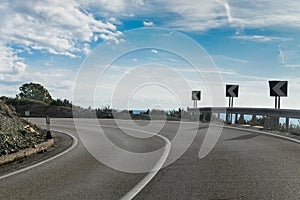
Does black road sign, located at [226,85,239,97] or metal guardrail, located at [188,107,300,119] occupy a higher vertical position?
black road sign, located at [226,85,239,97]

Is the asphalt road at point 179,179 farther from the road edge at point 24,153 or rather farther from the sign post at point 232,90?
the sign post at point 232,90

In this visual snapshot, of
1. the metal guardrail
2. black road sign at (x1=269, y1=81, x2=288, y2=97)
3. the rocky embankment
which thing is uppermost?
black road sign at (x1=269, y1=81, x2=288, y2=97)

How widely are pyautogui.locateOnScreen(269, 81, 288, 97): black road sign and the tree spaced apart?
34.1 m

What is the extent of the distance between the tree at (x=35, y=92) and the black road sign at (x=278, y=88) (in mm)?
34143

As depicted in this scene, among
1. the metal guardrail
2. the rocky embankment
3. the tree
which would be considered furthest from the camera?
the tree

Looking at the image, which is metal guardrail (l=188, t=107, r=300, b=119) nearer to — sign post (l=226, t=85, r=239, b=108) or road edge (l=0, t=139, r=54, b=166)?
sign post (l=226, t=85, r=239, b=108)

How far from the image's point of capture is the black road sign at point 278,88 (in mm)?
21634

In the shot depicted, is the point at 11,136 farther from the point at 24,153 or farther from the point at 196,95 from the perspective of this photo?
the point at 196,95

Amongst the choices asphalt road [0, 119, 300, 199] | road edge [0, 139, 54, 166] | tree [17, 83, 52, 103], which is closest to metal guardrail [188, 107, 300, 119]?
asphalt road [0, 119, 300, 199]

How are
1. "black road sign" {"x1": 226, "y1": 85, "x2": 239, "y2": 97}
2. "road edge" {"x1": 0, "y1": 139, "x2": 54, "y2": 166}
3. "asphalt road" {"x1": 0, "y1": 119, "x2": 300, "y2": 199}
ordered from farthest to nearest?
1. "black road sign" {"x1": 226, "y1": 85, "x2": 239, "y2": 97}
2. "road edge" {"x1": 0, "y1": 139, "x2": 54, "y2": 166}
3. "asphalt road" {"x1": 0, "y1": 119, "x2": 300, "y2": 199}

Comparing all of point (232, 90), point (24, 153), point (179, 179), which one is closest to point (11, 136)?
point (24, 153)

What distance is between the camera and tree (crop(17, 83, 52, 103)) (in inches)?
1953

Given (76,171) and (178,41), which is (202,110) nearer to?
(178,41)

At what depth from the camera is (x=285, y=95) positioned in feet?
71.1
